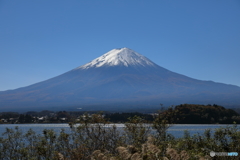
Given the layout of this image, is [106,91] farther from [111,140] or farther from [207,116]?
[111,140]

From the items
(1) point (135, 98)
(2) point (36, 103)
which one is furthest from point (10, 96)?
(1) point (135, 98)

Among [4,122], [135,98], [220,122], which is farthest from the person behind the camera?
[135,98]

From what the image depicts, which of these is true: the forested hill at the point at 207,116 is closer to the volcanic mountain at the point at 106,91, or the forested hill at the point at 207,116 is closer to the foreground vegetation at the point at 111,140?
the foreground vegetation at the point at 111,140

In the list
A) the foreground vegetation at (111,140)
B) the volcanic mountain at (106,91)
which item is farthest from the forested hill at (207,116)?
the volcanic mountain at (106,91)

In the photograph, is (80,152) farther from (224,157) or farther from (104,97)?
(104,97)

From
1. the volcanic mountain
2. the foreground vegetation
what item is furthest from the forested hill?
the volcanic mountain

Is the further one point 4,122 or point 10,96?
point 10,96

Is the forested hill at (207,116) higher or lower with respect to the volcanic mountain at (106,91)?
lower

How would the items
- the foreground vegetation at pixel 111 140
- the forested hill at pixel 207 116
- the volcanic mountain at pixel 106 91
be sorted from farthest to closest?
1. the volcanic mountain at pixel 106 91
2. the forested hill at pixel 207 116
3. the foreground vegetation at pixel 111 140

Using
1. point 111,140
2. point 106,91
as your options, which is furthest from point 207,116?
point 106,91

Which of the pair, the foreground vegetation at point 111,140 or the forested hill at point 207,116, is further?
the forested hill at point 207,116

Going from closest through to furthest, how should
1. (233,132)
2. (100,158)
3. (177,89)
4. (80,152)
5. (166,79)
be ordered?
1. (100,158)
2. (80,152)
3. (233,132)
4. (177,89)
5. (166,79)
